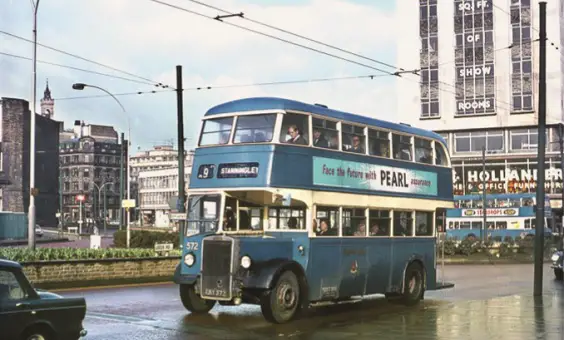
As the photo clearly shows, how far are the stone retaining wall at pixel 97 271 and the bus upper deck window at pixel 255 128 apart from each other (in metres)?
9.40

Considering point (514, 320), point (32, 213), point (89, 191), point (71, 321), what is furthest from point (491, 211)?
point (89, 191)

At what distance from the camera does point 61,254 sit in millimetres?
24859

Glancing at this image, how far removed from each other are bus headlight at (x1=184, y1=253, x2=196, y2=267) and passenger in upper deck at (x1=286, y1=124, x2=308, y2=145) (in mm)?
3092

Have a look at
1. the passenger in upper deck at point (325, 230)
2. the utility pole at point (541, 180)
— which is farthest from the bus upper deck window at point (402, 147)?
the utility pole at point (541, 180)

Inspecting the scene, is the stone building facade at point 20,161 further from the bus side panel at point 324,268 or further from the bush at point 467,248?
the bus side panel at point 324,268

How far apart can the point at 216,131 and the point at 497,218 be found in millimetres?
56813

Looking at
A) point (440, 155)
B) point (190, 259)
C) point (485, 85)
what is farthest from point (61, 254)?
point (485, 85)

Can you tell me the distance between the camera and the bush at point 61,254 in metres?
23.6

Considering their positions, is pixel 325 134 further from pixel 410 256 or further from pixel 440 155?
pixel 440 155

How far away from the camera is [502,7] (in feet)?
261

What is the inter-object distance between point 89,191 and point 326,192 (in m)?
166

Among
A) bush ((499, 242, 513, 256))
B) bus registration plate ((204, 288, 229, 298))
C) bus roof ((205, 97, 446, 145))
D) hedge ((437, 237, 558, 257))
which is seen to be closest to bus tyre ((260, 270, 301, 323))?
bus registration plate ((204, 288, 229, 298))

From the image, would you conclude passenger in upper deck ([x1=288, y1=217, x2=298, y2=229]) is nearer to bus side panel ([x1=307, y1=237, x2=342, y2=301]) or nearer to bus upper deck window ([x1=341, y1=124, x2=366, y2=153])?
bus side panel ([x1=307, y1=237, x2=342, y2=301])

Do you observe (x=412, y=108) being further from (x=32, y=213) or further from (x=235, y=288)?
(x=235, y=288)
